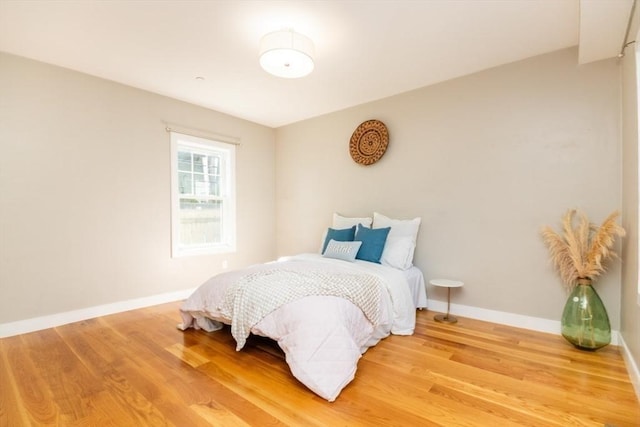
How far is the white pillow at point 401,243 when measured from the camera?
327cm

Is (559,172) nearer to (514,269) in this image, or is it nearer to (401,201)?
(514,269)

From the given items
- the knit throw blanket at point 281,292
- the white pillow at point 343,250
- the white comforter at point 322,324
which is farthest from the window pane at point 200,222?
the knit throw blanket at point 281,292

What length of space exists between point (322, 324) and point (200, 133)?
128 inches

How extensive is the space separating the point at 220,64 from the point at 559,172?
3.32 m

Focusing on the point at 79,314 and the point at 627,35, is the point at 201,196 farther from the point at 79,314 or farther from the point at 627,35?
the point at 627,35

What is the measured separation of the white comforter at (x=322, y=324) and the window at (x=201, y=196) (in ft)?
4.95

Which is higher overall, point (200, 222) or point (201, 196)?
point (201, 196)

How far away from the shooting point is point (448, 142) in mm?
3398

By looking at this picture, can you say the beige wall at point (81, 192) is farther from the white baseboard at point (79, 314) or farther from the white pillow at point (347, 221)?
the white pillow at point (347, 221)

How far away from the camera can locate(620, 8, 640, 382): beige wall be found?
1973 mm

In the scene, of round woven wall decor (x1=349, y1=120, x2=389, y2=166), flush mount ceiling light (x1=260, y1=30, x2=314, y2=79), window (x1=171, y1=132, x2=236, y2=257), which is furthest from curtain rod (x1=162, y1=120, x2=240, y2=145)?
flush mount ceiling light (x1=260, y1=30, x2=314, y2=79)

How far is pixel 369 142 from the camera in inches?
157

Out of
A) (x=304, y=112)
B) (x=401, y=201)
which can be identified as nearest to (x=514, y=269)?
(x=401, y=201)

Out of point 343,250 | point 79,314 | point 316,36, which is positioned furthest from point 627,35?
point 79,314
